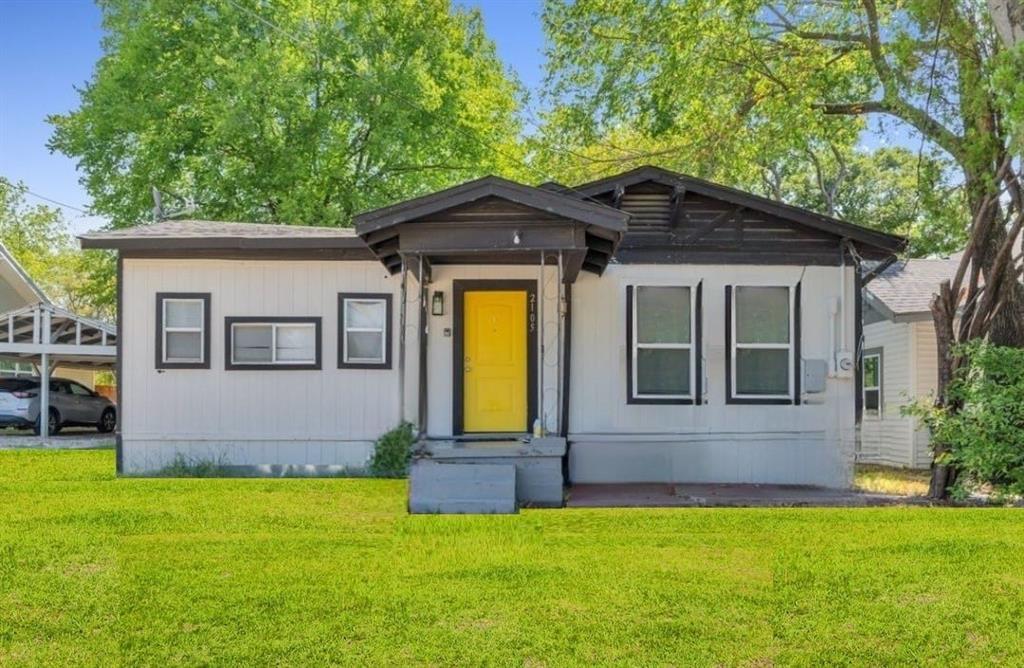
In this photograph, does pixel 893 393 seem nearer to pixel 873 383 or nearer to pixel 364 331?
pixel 873 383

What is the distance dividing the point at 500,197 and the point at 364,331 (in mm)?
2856

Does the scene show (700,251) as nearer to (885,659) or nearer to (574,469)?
(574,469)

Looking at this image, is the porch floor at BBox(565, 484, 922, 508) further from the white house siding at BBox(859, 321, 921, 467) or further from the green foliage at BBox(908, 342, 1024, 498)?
the white house siding at BBox(859, 321, 921, 467)

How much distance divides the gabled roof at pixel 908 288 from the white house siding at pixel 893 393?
0.40 meters

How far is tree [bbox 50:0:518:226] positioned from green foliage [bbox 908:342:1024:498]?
15.9 metres

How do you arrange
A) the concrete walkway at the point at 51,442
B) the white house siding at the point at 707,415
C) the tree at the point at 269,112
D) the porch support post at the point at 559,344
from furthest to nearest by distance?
the tree at the point at 269,112
the concrete walkway at the point at 51,442
the white house siding at the point at 707,415
the porch support post at the point at 559,344

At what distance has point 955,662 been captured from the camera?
4.43 m

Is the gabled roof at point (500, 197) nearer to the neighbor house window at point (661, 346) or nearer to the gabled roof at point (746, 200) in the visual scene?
the gabled roof at point (746, 200)

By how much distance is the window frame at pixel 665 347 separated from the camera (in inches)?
435

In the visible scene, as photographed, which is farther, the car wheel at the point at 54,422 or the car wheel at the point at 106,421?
the car wheel at the point at 106,421

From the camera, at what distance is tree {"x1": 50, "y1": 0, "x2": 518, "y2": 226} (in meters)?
22.7

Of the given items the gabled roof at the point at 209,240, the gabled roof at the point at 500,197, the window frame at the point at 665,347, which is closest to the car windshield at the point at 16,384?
the gabled roof at the point at 209,240

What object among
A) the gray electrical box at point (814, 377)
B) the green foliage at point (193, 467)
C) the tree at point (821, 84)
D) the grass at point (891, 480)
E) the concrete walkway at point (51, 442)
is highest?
the tree at point (821, 84)

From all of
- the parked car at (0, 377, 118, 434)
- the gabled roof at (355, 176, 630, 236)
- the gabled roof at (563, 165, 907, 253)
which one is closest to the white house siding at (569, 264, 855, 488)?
the gabled roof at (563, 165, 907, 253)
